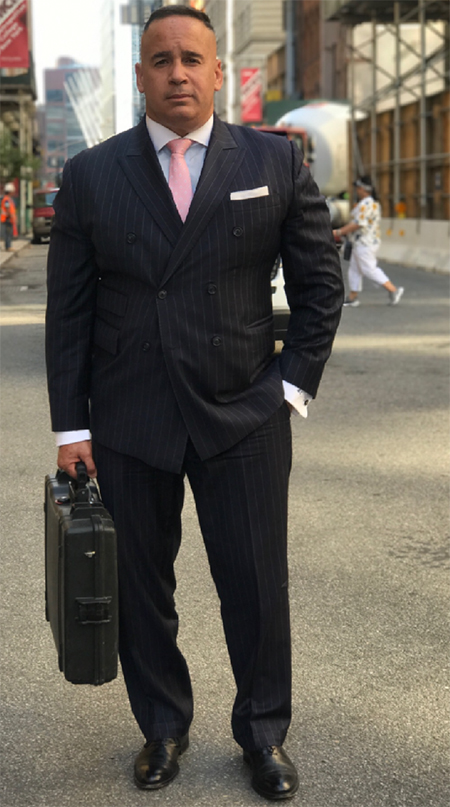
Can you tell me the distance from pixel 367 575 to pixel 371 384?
562 cm

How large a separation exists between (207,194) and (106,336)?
46 cm

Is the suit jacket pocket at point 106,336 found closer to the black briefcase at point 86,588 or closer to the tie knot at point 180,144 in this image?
the black briefcase at point 86,588

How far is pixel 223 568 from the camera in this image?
3.57m

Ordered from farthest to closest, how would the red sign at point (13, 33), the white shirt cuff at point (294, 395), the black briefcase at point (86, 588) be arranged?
1. the red sign at point (13, 33)
2. the white shirt cuff at point (294, 395)
3. the black briefcase at point (86, 588)

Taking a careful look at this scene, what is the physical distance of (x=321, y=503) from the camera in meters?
A: 7.02

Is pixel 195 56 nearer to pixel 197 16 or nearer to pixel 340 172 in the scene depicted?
pixel 197 16

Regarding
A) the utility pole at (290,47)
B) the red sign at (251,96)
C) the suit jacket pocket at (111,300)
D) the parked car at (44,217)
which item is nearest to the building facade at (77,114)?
the parked car at (44,217)

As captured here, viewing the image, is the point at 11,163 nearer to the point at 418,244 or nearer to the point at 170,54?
the point at 418,244

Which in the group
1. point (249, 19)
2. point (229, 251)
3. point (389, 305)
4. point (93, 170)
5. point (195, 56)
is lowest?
point (389, 305)

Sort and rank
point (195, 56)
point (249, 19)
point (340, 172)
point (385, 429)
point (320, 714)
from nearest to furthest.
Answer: point (195, 56) < point (320, 714) < point (385, 429) < point (340, 172) < point (249, 19)

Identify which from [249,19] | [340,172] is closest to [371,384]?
[340,172]

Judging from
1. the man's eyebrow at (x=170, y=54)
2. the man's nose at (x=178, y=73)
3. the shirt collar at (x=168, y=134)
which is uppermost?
the man's eyebrow at (x=170, y=54)

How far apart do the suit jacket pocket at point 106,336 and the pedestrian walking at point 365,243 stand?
580 inches

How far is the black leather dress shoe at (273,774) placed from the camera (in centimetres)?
350
